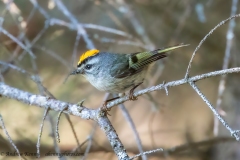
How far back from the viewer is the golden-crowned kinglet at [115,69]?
6.07ft

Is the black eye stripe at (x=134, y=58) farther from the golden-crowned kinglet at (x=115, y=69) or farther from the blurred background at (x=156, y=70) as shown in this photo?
the blurred background at (x=156, y=70)

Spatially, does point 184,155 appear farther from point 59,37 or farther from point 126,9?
point 59,37

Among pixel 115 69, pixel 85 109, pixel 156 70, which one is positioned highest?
pixel 156 70

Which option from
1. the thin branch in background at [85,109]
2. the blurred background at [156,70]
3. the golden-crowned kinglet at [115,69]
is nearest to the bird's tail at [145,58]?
the golden-crowned kinglet at [115,69]

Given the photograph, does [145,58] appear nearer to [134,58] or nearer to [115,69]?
[134,58]

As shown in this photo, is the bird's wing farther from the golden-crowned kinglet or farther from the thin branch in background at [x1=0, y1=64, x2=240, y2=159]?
the thin branch in background at [x1=0, y1=64, x2=240, y2=159]

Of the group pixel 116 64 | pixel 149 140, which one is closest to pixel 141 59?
pixel 116 64

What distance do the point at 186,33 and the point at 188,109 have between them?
2.83ft

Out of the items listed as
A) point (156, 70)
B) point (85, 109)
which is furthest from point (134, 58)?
point (156, 70)

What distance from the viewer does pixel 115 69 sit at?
75.1 inches

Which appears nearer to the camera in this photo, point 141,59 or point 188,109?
point 141,59

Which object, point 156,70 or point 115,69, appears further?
point 156,70

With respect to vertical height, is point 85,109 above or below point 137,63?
below

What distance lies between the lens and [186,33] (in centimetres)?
374
